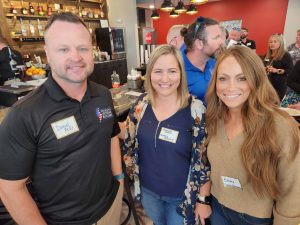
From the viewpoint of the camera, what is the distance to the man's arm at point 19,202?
0.98m

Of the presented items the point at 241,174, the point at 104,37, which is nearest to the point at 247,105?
the point at 241,174

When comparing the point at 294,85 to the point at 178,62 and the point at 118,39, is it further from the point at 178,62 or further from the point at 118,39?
the point at 118,39

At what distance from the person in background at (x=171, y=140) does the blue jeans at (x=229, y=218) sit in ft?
0.17

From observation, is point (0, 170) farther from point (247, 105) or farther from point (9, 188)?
point (247, 105)

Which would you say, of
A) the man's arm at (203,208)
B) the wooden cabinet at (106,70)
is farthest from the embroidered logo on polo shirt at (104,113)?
the wooden cabinet at (106,70)

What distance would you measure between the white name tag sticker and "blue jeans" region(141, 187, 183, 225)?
29.9 inches

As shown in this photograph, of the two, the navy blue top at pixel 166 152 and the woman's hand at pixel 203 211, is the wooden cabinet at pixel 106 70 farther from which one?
the woman's hand at pixel 203 211

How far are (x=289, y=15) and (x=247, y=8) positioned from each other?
1.64 meters

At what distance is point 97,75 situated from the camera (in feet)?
19.6

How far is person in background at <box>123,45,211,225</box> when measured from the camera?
136 cm

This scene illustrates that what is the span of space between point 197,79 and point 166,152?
0.81m

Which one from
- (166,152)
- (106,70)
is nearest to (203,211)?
(166,152)

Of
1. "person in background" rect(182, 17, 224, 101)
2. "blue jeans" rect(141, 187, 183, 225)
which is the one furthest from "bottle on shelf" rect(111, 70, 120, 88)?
"blue jeans" rect(141, 187, 183, 225)

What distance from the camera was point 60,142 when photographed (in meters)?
1.07
